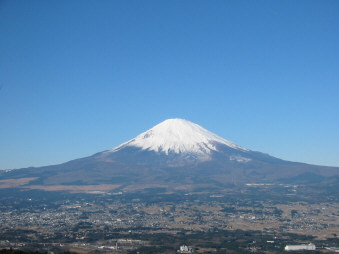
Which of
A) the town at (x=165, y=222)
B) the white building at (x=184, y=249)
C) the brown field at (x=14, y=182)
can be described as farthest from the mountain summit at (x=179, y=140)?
the white building at (x=184, y=249)

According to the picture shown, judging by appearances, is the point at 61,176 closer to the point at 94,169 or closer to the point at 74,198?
the point at 94,169

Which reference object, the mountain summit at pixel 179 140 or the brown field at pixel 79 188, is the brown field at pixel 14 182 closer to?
the brown field at pixel 79 188

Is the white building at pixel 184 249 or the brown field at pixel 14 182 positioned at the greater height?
the brown field at pixel 14 182

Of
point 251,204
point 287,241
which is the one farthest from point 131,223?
point 251,204

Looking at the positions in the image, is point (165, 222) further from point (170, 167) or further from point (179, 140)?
point (179, 140)

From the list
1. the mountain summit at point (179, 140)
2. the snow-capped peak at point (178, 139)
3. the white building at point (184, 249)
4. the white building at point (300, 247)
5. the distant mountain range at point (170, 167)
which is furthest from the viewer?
the snow-capped peak at point (178, 139)

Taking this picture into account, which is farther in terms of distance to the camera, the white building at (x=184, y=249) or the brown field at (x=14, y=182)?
the brown field at (x=14, y=182)

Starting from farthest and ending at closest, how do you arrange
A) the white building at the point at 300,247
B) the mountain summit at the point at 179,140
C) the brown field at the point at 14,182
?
the mountain summit at the point at 179,140, the brown field at the point at 14,182, the white building at the point at 300,247
